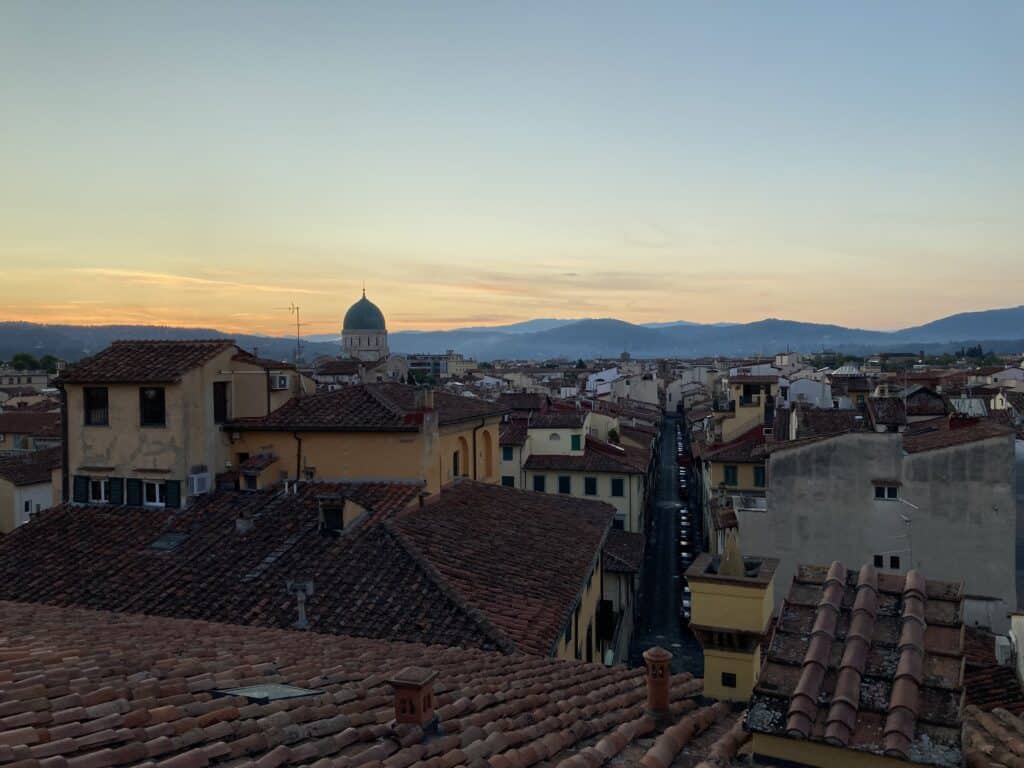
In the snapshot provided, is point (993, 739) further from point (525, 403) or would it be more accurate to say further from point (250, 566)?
point (525, 403)

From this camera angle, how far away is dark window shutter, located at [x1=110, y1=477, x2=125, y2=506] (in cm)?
1870

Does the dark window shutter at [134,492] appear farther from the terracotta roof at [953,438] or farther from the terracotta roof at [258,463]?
the terracotta roof at [953,438]

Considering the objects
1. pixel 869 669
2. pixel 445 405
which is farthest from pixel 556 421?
pixel 869 669

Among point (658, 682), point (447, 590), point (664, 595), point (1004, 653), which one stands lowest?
point (664, 595)

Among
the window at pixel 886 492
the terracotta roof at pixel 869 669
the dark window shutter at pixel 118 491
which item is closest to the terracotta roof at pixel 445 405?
the dark window shutter at pixel 118 491

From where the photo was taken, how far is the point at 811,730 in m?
4.76

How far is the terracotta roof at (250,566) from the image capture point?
12.7 metres

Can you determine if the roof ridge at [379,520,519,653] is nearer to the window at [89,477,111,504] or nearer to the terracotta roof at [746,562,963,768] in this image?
the terracotta roof at [746,562,963,768]

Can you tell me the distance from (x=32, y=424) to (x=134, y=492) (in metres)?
34.7

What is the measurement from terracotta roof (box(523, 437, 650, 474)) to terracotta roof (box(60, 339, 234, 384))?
2179cm

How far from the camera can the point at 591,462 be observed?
128 feet

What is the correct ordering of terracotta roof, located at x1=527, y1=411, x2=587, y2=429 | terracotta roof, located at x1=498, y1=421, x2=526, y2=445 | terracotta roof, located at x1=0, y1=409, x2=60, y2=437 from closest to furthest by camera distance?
terracotta roof, located at x1=498, y1=421, x2=526, y2=445 < terracotta roof, located at x1=527, y1=411, x2=587, y2=429 < terracotta roof, located at x1=0, y1=409, x2=60, y2=437

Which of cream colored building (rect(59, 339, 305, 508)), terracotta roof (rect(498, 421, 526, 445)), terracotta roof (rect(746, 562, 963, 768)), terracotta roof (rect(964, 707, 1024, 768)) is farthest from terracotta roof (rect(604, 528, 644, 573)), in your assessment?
terracotta roof (rect(746, 562, 963, 768))

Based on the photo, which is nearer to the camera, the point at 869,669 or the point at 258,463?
the point at 869,669
